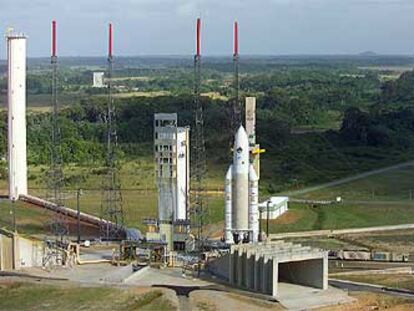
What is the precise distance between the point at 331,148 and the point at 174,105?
36304 mm

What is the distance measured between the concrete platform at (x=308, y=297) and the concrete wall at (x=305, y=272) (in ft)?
1.81

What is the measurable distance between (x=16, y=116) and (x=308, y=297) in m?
39.9

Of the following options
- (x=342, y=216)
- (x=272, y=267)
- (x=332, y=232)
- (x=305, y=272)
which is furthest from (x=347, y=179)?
(x=272, y=267)

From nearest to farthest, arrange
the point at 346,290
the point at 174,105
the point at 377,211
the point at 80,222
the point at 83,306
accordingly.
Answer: the point at 83,306
the point at 346,290
the point at 80,222
the point at 377,211
the point at 174,105

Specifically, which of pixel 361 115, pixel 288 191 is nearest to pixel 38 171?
pixel 288 191

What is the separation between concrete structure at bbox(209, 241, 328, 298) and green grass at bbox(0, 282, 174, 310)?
5.37 meters

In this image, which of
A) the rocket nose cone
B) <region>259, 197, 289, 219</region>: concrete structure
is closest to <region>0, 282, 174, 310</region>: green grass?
the rocket nose cone

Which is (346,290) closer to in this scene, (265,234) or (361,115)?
(265,234)

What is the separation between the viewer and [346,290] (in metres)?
50.9

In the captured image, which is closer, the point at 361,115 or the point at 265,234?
the point at 265,234

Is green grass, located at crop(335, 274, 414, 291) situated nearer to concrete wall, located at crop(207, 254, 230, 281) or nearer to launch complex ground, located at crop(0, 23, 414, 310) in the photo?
launch complex ground, located at crop(0, 23, 414, 310)

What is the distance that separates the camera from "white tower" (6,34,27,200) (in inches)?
3189

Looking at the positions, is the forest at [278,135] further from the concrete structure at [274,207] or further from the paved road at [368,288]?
the paved road at [368,288]

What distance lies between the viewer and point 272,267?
163ft
